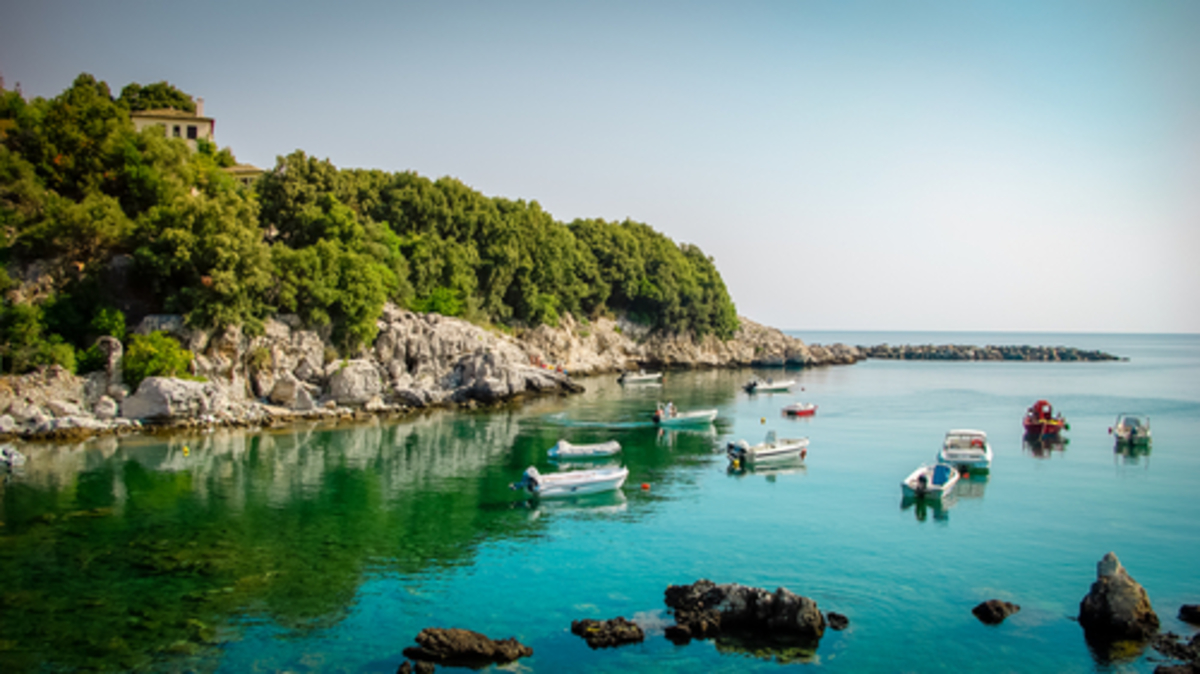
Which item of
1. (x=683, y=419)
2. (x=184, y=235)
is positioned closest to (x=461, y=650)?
(x=683, y=419)

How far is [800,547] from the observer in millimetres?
27875

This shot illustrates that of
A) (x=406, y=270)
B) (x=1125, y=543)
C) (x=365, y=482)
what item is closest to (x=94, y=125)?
(x=406, y=270)

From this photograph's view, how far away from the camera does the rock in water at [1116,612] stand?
20062mm

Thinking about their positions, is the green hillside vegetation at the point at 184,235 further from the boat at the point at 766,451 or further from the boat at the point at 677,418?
the boat at the point at 766,451

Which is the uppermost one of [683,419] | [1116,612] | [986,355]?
[986,355]

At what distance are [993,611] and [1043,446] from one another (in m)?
36.4

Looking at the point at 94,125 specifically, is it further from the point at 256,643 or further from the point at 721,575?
the point at 721,575

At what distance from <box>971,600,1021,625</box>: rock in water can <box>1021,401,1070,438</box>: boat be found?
37655 millimetres

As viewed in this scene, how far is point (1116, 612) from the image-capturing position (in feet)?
66.2

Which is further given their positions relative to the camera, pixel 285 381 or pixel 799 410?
pixel 799 410

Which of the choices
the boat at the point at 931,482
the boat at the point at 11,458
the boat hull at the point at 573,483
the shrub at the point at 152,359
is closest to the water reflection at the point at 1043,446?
the boat at the point at 931,482

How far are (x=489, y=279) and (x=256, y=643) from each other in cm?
7304

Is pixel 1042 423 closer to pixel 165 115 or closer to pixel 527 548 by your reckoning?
pixel 527 548

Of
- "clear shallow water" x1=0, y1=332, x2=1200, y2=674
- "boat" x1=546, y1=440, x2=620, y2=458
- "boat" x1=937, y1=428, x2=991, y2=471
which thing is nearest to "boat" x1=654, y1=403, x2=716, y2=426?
"clear shallow water" x1=0, y1=332, x2=1200, y2=674
